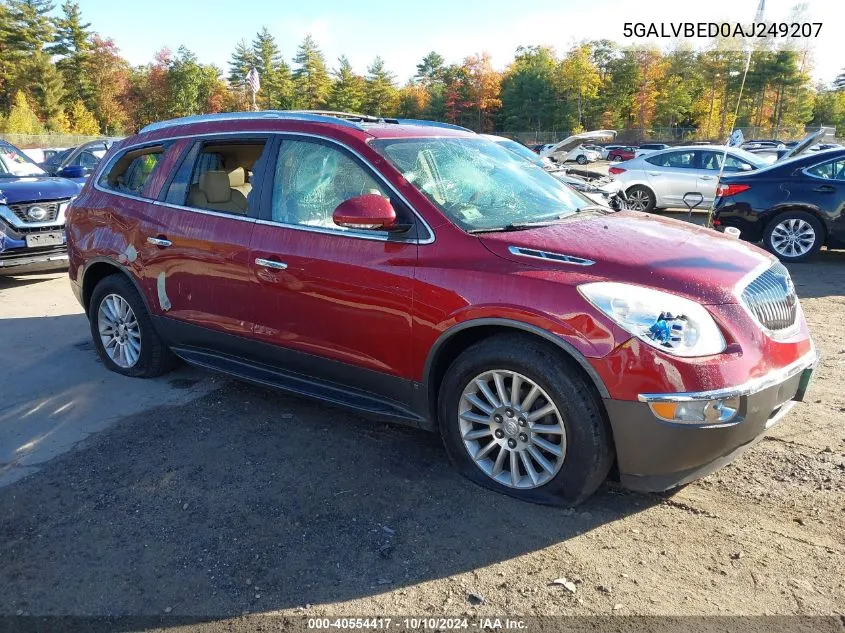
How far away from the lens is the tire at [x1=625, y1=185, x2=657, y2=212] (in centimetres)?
1398

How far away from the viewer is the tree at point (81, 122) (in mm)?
66000

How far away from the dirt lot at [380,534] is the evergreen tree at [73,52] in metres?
79.6

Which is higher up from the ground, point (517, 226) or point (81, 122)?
point (517, 226)

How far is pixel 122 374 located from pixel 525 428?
3555 mm

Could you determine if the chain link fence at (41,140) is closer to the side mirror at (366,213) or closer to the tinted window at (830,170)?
the tinted window at (830,170)

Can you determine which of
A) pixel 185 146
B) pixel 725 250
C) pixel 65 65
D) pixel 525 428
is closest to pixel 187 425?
pixel 185 146

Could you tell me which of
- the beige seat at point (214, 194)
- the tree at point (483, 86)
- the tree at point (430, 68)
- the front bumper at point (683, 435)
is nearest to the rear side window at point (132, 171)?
the beige seat at point (214, 194)

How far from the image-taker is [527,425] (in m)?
3.19

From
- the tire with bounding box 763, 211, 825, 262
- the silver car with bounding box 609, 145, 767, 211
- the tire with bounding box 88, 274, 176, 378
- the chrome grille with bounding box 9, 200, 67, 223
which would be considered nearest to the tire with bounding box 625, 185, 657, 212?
the silver car with bounding box 609, 145, 767, 211

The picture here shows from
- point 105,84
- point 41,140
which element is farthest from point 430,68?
point 41,140

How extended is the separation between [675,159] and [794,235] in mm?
5179

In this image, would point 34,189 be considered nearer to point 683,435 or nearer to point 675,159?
point 683,435

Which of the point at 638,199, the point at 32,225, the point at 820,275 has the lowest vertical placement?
the point at 820,275

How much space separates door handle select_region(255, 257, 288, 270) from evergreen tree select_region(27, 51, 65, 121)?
73675 mm
